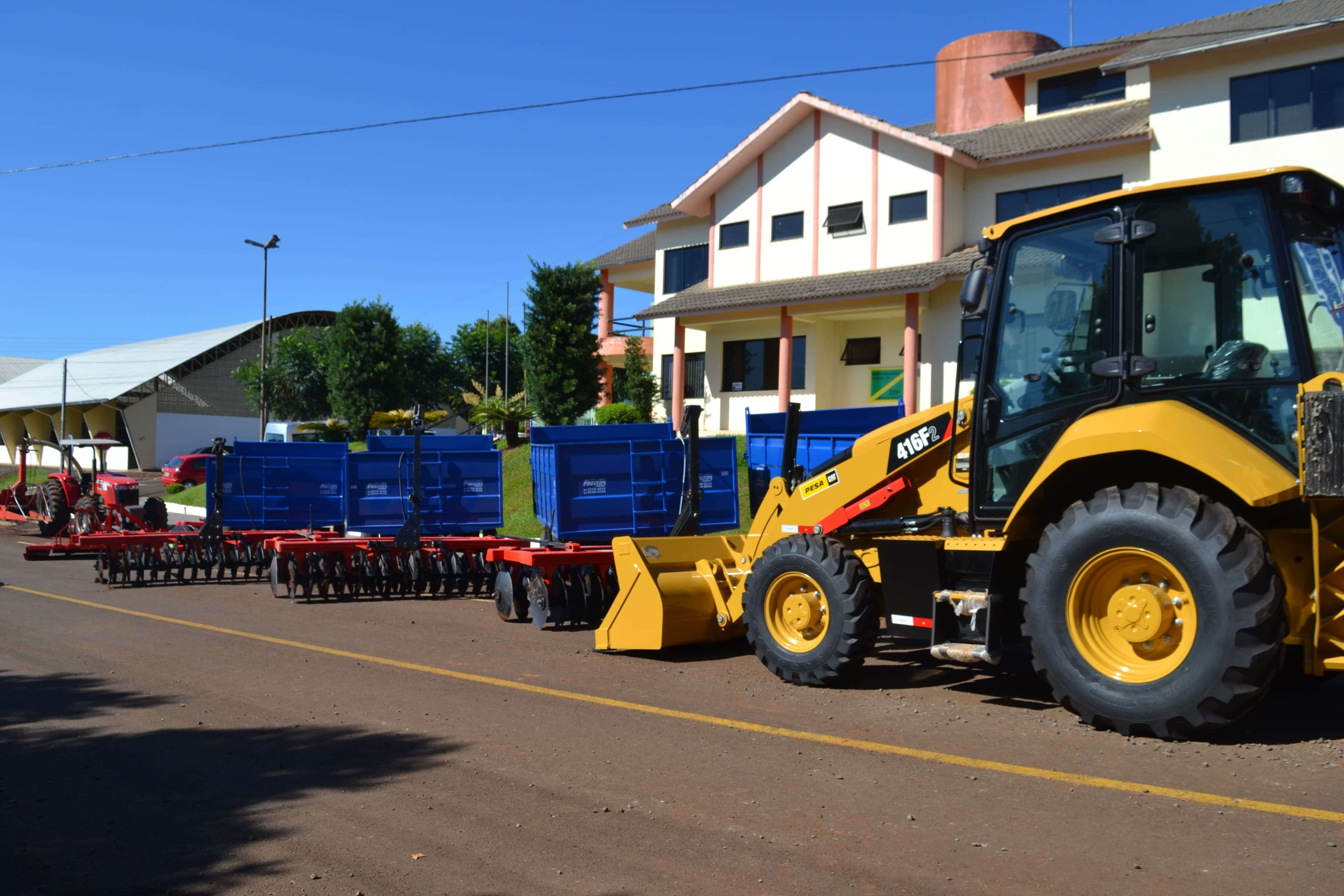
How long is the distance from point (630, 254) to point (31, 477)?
28.6m

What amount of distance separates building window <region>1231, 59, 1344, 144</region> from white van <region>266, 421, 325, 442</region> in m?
33.6

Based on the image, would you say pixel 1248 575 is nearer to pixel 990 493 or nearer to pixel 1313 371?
pixel 1313 371

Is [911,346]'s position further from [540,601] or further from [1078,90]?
[540,601]

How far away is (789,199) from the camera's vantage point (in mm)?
27219

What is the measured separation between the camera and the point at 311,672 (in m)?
8.26

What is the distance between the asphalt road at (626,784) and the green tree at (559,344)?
23323 millimetres

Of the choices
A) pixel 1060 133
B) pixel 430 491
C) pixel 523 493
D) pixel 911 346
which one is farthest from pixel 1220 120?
pixel 523 493

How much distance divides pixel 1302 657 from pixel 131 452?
57.6 meters

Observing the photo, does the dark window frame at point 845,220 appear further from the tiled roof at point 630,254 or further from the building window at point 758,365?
the tiled roof at point 630,254

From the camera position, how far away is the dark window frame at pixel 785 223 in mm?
27125

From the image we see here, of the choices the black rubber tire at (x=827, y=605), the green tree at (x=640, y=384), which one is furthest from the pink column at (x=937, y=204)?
the black rubber tire at (x=827, y=605)

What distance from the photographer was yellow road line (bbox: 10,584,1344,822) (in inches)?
188

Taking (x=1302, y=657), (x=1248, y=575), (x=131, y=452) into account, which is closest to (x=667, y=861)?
(x=1248, y=575)

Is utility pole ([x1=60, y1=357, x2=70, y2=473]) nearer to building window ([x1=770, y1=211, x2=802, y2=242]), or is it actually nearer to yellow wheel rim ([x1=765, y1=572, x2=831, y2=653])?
building window ([x1=770, y1=211, x2=802, y2=242])
